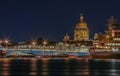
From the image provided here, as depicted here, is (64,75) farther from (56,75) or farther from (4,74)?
(4,74)

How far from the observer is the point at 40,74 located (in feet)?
296

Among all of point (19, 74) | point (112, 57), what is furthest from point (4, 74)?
point (112, 57)

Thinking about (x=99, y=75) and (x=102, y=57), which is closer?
(x=99, y=75)

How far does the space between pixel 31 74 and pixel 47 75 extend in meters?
2.43

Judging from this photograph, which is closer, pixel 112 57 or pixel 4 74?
pixel 4 74

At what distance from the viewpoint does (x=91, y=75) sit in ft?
292

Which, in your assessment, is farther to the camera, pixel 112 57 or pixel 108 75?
pixel 112 57

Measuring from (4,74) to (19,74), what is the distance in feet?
7.24

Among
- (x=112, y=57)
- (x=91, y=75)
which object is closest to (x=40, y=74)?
(x=91, y=75)

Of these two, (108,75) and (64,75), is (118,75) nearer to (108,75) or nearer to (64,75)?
(108,75)

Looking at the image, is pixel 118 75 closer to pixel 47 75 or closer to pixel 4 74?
pixel 47 75

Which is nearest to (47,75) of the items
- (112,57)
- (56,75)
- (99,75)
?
(56,75)

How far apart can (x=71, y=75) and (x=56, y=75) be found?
219 centimetres

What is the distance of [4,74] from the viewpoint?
292ft
